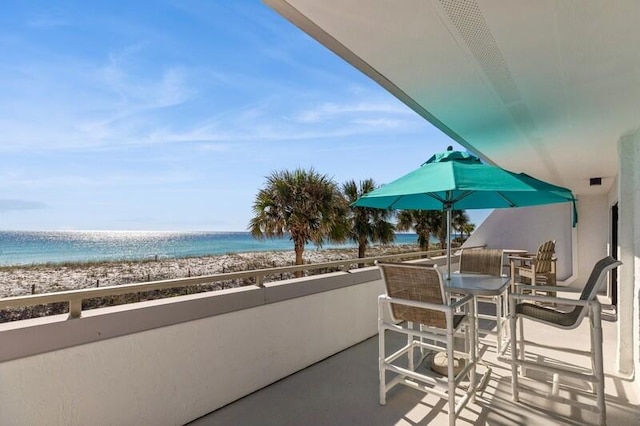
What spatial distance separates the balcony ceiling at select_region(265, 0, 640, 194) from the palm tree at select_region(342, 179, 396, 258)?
7.81 m

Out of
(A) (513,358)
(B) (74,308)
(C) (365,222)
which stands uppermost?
(C) (365,222)

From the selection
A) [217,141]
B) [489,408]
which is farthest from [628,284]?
[217,141]

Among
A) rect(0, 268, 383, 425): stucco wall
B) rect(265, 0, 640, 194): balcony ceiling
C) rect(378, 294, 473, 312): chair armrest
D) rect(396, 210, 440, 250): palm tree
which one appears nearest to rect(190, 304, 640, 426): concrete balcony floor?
rect(0, 268, 383, 425): stucco wall

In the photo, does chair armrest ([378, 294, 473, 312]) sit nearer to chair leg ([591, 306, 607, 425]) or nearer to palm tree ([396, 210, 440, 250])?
chair leg ([591, 306, 607, 425])

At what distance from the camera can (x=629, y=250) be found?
10.2ft

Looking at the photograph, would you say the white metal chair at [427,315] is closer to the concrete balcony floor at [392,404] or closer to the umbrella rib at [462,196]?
the concrete balcony floor at [392,404]

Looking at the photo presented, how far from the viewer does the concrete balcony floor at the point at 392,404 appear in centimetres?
234

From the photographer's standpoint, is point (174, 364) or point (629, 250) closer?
point (174, 364)

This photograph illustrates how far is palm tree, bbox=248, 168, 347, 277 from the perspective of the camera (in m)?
9.05

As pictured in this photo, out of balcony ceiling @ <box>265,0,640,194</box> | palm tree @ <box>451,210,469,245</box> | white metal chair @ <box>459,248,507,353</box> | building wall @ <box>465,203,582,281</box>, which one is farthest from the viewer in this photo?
palm tree @ <box>451,210,469,245</box>

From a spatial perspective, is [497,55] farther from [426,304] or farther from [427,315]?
[427,315]

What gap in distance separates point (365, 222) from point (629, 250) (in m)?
7.75

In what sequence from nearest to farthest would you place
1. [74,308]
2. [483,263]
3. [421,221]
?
[74,308], [483,263], [421,221]

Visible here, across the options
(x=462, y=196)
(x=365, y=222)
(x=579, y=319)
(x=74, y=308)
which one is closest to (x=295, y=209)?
(x=365, y=222)
